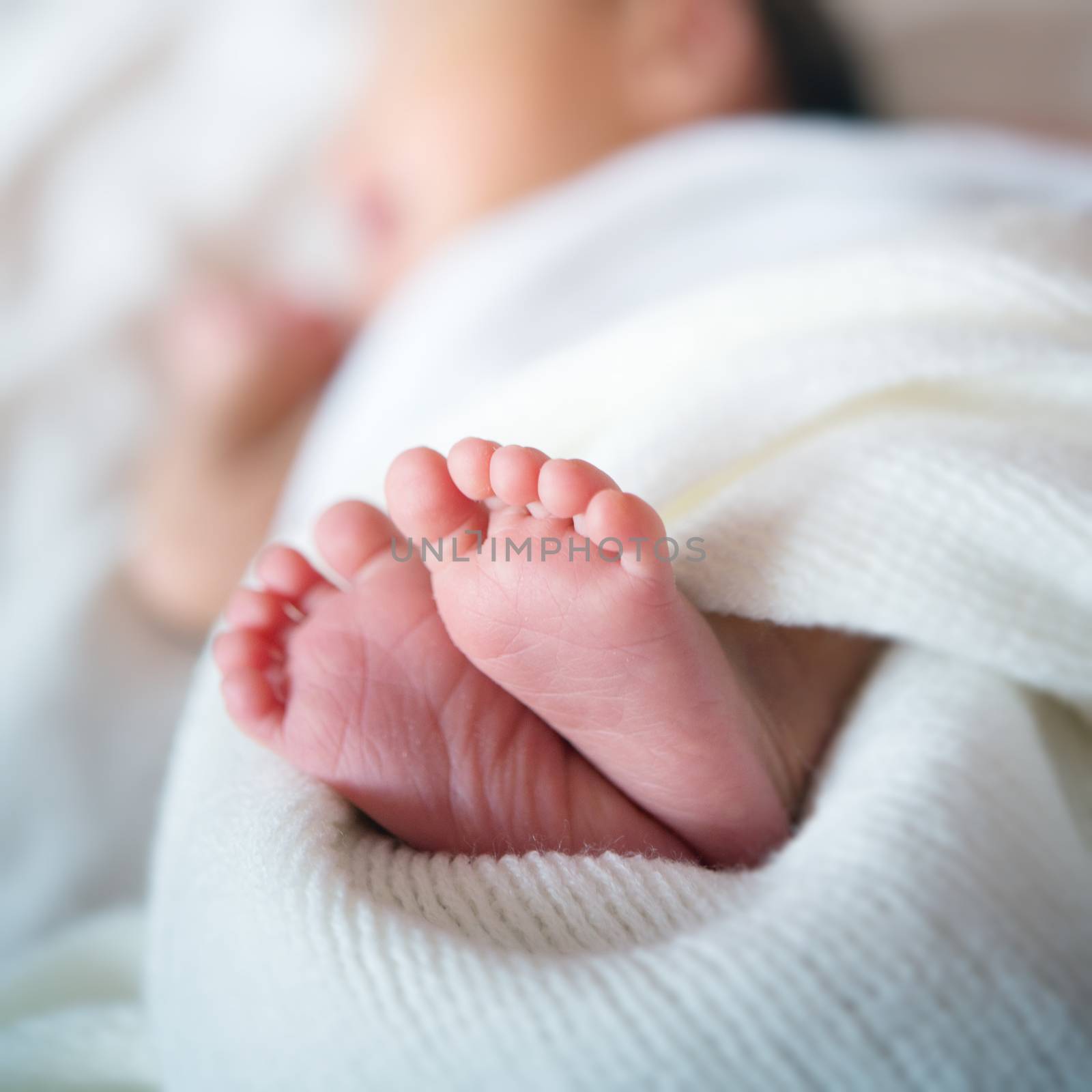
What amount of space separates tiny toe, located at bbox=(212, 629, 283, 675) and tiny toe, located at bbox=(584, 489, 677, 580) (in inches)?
7.0

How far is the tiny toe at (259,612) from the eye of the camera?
1.39ft

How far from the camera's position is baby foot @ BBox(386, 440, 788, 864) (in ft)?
1.05

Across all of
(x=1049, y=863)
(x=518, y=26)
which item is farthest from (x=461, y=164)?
(x=1049, y=863)

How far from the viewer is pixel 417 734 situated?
1.23 feet

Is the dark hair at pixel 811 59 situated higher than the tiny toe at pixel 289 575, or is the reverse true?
the dark hair at pixel 811 59

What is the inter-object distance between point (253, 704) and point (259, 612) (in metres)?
0.05

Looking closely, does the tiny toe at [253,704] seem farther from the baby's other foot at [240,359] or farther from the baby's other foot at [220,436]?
the baby's other foot at [240,359]

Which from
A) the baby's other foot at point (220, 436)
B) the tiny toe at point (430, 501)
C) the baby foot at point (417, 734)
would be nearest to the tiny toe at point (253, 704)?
the baby foot at point (417, 734)

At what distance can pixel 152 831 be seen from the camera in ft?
2.34

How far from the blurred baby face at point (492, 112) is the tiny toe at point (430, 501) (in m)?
0.60

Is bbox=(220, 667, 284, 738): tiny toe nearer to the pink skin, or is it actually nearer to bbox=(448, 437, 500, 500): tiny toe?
the pink skin

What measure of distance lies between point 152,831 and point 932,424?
62 centimetres

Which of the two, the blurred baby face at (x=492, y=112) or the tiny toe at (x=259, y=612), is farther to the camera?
the blurred baby face at (x=492, y=112)

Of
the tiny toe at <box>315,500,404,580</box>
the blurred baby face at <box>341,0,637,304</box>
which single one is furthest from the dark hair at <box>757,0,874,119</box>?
the tiny toe at <box>315,500,404,580</box>
